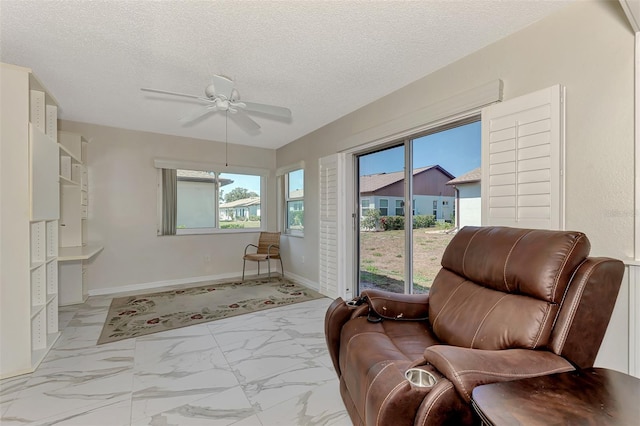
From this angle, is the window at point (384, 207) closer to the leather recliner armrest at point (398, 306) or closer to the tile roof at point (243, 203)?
the leather recliner armrest at point (398, 306)

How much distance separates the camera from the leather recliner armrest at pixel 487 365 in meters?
0.92

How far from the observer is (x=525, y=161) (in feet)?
6.24

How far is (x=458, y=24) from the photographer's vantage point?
1902mm

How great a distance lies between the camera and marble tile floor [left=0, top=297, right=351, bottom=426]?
1.63m

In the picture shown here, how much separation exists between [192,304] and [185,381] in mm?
1760

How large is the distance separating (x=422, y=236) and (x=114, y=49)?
10.0 ft

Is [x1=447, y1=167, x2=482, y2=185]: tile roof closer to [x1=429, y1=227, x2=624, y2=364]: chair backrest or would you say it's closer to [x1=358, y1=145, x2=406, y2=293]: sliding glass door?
[x1=358, y1=145, x2=406, y2=293]: sliding glass door

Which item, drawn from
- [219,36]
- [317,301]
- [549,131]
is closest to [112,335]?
[317,301]

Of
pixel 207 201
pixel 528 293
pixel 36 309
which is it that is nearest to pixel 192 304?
pixel 36 309

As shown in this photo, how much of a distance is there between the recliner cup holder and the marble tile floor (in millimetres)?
857

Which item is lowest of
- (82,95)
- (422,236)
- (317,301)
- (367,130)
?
(317,301)

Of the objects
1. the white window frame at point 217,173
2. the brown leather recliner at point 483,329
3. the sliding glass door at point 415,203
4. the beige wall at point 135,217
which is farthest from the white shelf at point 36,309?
the sliding glass door at point 415,203

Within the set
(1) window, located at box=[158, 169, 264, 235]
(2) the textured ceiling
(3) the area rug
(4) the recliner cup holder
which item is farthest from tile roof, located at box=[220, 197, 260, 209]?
(4) the recliner cup holder

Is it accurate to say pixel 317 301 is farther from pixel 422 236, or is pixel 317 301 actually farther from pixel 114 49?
pixel 114 49
